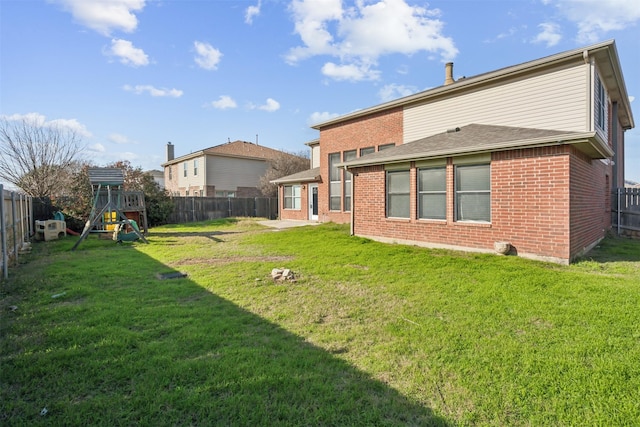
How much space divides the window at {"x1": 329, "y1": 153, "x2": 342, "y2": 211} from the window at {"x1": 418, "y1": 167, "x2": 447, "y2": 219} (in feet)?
24.5

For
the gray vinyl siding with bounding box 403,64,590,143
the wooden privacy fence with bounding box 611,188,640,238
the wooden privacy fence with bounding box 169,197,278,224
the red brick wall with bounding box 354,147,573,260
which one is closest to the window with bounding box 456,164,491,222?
the red brick wall with bounding box 354,147,573,260

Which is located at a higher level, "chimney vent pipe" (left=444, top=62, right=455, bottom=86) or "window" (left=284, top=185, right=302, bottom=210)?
"chimney vent pipe" (left=444, top=62, right=455, bottom=86)

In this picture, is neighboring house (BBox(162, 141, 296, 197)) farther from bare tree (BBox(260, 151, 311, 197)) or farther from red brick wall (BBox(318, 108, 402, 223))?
red brick wall (BBox(318, 108, 402, 223))

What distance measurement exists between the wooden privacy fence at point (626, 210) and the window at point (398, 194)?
32.6 feet

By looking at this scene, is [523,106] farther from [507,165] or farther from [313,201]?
[313,201]

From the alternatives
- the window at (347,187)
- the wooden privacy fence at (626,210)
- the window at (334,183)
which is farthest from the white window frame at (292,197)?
the wooden privacy fence at (626,210)

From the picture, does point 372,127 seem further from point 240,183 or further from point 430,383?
point 240,183

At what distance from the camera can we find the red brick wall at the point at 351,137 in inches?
568

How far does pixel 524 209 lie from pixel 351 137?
9880 millimetres

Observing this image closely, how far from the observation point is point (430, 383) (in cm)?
273

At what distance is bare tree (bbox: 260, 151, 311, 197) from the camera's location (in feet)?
86.2

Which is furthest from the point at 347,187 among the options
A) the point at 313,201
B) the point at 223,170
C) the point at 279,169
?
the point at 223,170

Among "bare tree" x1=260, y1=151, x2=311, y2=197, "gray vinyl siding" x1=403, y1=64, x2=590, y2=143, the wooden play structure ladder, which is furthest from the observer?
"bare tree" x1=260, y1=151, x2=311, y2=197

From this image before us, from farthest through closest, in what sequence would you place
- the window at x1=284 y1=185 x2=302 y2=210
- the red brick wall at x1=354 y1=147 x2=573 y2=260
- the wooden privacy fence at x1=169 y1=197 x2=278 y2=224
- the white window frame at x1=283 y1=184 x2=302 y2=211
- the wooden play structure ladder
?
the wooden privacy fence at x1=169 y1=197 x2=278 y2=224, the window at x1=284 y1=185 x2=302 y2=210, the white window frame at x1=283 y1=184 x2=302 y2=211, the wooden play structure ladder, the red brick wall at x1=354 y1=147 x2=573 y2=260
